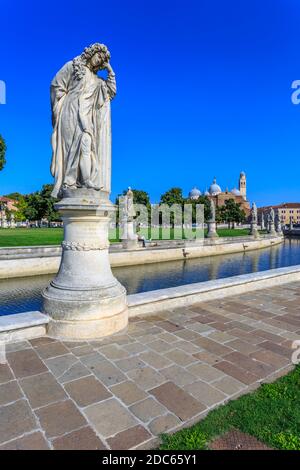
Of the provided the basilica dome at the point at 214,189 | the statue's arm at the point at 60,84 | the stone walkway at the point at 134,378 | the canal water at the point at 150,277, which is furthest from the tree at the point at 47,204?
the basilica dome at the point at 214,189

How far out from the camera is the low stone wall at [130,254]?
14.9 metres

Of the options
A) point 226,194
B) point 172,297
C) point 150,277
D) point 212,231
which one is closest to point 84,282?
point 172,297

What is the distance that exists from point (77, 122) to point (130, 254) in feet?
53.2

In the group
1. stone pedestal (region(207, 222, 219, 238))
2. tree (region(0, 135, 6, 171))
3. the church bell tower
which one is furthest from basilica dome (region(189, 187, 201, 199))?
tree (region(0, 135, 6, 171))

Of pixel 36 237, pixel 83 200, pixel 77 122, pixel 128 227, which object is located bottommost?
pixel 36 237

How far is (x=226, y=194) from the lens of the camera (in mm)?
109125

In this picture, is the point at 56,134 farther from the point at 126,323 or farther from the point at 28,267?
the point at 28,267

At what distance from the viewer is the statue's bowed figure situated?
434 centimetres

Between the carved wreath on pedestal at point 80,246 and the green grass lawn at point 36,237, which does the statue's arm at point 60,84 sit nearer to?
the carved wreath on pedestal at point 80,246

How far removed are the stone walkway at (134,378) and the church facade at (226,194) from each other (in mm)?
97917

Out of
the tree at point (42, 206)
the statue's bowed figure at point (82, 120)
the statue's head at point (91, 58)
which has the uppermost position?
the tree at point (42, 206)

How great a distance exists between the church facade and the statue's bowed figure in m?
97.4

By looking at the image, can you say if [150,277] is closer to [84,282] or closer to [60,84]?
[84,282]

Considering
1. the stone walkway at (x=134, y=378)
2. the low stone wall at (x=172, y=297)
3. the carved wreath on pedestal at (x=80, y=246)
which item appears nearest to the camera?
the stone walkway at (x=134, y=378)
